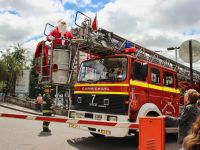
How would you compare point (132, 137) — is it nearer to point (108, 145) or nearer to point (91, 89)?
point (108, 145)

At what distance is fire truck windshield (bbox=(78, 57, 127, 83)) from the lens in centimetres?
932

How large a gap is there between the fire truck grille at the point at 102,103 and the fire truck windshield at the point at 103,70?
1.56 ft

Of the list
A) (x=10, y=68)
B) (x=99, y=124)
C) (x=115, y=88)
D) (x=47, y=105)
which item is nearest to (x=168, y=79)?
(x=115, y=88)

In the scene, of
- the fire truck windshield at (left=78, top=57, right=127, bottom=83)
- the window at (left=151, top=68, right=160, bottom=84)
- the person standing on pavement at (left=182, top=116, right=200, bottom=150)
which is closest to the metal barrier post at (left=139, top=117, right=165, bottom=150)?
the fire truck windshield at (left=78, top=57, right=127, bottom=83)

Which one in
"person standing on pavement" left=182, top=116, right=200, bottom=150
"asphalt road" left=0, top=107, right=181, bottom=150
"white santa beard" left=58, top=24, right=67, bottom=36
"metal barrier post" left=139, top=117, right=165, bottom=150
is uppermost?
"white santa beard" left=58, top=24, right=67, bottom=36

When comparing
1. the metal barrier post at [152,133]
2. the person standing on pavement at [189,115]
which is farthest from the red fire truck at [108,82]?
the person standing on pavement at [189,115]

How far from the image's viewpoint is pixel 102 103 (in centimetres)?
928

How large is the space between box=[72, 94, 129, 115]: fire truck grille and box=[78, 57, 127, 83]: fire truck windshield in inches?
18.8

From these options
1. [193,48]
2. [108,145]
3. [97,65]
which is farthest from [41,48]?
[193,48]

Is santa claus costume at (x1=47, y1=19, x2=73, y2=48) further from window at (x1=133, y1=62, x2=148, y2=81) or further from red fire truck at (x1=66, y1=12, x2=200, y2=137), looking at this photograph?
window at (x1=133, y1=62, x2=148, y2=81)

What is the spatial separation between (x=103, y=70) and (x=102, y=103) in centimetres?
99

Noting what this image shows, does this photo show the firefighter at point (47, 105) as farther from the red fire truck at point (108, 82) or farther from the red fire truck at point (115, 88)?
the red fire truck at point (115, 88)

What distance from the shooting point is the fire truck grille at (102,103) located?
8.91m

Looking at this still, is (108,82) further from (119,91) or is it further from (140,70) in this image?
(140,70)
